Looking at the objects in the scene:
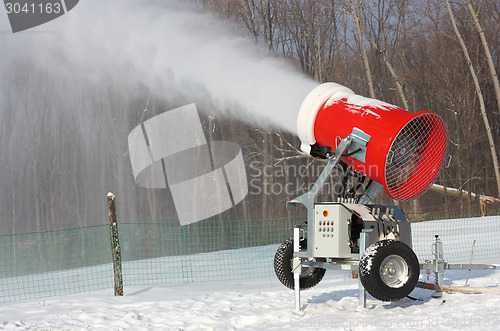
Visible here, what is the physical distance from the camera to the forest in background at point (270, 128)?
28.5 metres

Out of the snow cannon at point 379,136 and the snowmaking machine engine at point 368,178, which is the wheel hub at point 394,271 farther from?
the snow cannon at point 379,136

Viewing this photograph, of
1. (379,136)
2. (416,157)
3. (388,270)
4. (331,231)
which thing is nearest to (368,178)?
(416,157)

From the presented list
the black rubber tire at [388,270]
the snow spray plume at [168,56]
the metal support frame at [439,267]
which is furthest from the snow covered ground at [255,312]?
the snow spray plume at [168,56]

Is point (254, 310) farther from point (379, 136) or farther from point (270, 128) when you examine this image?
point (270, 128)

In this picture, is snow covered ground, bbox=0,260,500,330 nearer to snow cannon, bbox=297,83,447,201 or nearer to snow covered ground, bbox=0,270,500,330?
snow covered ground, bbox=0,270,500,330

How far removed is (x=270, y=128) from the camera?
28.6 m

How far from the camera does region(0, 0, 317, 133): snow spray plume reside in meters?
7.46

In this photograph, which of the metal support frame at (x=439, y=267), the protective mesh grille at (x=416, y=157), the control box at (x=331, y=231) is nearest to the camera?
the protective mesh grille at (x=416, y=157)

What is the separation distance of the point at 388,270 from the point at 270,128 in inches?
894

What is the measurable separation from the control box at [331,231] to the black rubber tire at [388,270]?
0.43 meters

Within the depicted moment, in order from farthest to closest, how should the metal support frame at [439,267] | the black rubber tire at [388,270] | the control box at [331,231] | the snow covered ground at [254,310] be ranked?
the metal support frame at [439,267], the control box at [331,231], the snow covered ground at [254,310], the black rubber tire at [388,270]

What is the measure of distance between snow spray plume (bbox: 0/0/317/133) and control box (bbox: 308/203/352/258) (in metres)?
1.17

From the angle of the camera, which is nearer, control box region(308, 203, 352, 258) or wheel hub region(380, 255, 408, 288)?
wheel hub region(380, 255, 408, 288)

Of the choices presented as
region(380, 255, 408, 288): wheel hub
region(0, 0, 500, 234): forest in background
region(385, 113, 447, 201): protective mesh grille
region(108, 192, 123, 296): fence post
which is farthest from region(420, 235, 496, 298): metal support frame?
region(0, 0, 500, 234): forest in background
